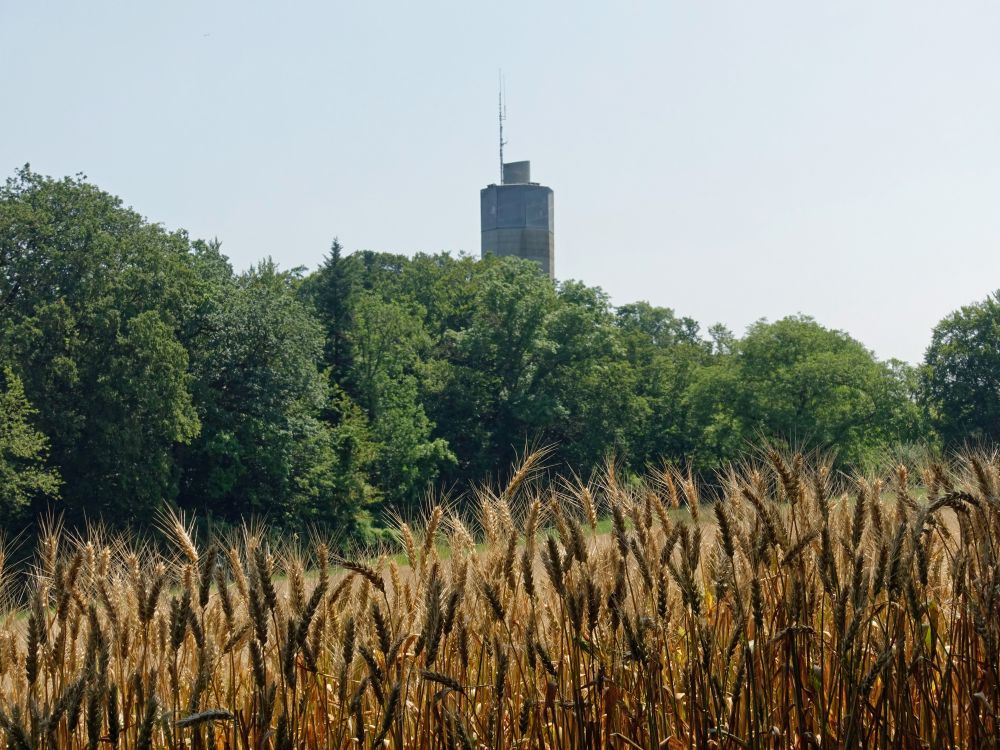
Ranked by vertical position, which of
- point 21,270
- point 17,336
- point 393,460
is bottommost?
point 393,460

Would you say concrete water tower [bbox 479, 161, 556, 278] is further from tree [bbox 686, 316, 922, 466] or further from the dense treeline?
tree [bbox 686, 316, 922, 466]

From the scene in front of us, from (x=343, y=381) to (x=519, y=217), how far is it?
6932 cm

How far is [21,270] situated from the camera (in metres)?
36.4

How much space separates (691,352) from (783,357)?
10176mm

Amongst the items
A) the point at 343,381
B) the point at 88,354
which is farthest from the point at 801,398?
the point at 88,354

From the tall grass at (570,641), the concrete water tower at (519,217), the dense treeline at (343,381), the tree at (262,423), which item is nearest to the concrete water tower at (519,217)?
the concrete water tower at (519,217)

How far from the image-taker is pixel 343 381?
49719 millimetres

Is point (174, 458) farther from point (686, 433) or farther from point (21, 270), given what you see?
point (686, 433)

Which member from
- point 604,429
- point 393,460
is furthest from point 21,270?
point 604,429

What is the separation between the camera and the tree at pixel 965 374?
53.1 meters

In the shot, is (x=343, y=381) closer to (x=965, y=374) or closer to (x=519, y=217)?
(x=965, y=374)

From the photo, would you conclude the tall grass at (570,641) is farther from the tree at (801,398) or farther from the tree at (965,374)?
the tree at (965,374)

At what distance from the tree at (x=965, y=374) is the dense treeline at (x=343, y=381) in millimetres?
107

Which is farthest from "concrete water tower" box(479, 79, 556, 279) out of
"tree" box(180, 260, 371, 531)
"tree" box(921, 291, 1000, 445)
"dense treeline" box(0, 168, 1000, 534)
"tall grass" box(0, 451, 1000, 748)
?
"tall grass" box(0, 451, 1000, 748)
